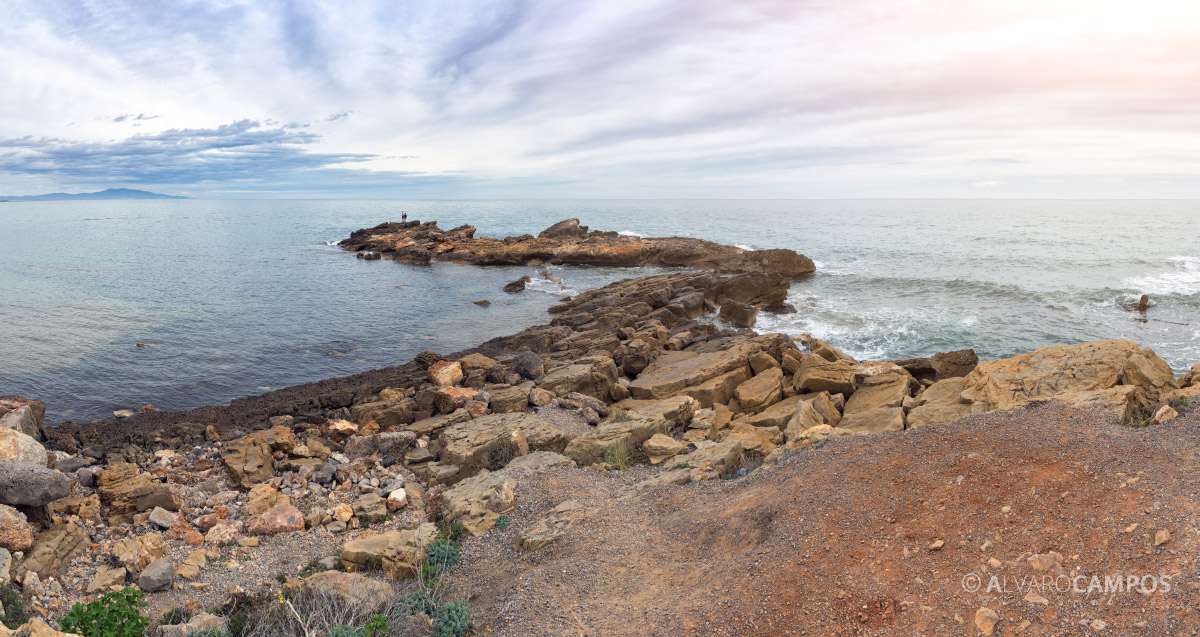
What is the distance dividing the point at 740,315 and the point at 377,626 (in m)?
28.2

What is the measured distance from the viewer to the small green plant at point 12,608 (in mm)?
7848

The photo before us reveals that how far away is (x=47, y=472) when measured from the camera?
35.5ft

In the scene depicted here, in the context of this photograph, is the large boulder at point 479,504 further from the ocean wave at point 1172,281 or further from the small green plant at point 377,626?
the ocean wave at point 1172,281

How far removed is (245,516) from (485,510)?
16.7 feet

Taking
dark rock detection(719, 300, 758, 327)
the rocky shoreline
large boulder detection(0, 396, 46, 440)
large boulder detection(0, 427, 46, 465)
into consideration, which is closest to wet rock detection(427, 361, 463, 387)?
the rocky shoreline

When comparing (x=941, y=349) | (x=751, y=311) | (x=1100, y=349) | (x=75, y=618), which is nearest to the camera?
(x=75, y=618)

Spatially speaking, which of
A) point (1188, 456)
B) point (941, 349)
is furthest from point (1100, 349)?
point (941, 349)

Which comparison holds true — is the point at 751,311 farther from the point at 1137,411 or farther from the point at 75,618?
the point at 75,618

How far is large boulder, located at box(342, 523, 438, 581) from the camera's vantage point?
967 cm

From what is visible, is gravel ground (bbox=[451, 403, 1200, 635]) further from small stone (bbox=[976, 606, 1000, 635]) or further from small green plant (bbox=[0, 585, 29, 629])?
small green plant (bbox=[0, 585, 29, 629])

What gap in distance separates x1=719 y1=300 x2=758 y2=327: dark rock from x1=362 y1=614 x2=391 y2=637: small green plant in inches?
1091

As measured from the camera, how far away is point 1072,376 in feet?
44.4

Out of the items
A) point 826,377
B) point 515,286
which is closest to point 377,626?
point 826,377

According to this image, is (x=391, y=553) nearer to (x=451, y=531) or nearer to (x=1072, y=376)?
(x=451, y=531)
